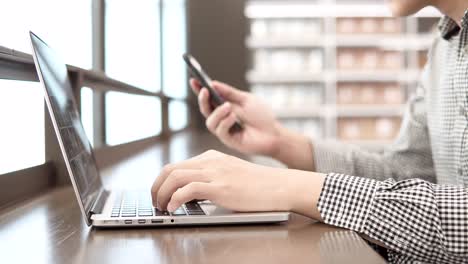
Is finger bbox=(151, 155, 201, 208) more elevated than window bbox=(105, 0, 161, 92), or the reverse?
window bbox=(105, 0, 161, 92)

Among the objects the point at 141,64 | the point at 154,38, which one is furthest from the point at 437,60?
the point at 154,38

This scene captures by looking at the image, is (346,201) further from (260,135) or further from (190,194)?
(260,135)

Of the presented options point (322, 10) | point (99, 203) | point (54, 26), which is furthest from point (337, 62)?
point (99, 203)

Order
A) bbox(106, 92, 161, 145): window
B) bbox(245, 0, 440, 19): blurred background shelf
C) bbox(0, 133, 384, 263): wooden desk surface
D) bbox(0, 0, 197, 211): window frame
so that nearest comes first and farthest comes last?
bbox(0, 133, 384, 263): wooden desk surface, bbox(0, 0, 197, 211): window frame, bbox(106, 92, 161, 145): window, bbox(245, 0, 440, 19): blurred background shelf

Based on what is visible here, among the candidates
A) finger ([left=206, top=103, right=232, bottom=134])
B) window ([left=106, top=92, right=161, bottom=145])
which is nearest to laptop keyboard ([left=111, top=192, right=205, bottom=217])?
finger ([left=206, top=103, right=232, bottom=134])

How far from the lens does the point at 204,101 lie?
159 cm

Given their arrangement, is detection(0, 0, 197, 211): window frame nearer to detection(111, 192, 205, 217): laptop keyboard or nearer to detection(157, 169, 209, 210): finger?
detection(111, 192, 205, 217): laptop keyboard

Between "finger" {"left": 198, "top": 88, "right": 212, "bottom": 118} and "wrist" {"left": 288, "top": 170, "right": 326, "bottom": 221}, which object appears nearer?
"wrist" {"left": 288, "top": 170, "right": 326, "bottom": 221}

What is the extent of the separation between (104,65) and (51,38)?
87 cm

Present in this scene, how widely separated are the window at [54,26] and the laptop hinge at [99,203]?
0.27 meters

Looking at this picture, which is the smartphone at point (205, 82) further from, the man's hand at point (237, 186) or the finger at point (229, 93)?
the man's hand at point (237, 186)

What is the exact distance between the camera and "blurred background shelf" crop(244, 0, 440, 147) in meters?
7.37

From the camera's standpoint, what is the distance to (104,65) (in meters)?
2.80

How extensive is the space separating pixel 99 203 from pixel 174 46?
514 cm
